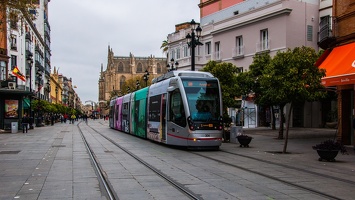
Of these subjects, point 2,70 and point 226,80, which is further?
point 2,70

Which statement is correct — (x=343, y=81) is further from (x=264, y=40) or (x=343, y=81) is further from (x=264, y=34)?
(x=264, y=34)

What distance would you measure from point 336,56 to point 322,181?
1102cm

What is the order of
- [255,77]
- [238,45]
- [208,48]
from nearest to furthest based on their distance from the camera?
[255,77] < [238,45] < [208,48]

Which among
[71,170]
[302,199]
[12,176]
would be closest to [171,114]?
[71,170]

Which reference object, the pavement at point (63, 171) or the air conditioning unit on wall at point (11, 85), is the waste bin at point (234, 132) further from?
the air conditioning unit on wall at point (11, 85)

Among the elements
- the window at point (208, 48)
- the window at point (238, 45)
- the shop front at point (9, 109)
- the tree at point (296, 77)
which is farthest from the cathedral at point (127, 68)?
the tree at point (296, 77)

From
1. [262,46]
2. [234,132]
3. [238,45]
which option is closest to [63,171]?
[234,132]

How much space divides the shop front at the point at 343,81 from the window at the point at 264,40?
15984 millimetres

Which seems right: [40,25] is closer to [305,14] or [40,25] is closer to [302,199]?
[305,14]

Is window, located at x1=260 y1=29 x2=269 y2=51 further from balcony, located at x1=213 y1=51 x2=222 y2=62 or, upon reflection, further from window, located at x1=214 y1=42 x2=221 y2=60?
window, located at x1=214 y1=42 x2=221 y2=60

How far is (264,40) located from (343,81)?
21.5m

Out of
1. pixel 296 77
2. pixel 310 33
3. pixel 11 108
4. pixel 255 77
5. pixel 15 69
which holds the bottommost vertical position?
pixel 11 108

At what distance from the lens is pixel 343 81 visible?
16812mm

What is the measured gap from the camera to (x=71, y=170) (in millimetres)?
12219
